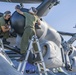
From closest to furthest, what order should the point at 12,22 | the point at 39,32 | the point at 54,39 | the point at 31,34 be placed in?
1. the point at 31,34
2. the point at 12,22
3. the point at 39,32
4. the point at 54,39

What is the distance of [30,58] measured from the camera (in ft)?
21.8

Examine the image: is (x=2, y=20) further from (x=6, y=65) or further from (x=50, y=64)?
(x=6, y=65)

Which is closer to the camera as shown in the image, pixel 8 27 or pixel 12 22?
pixel 8 27

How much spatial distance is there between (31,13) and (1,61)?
3155 mm

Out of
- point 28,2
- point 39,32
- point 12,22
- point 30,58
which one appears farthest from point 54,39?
point 28,2

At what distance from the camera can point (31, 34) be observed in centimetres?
647

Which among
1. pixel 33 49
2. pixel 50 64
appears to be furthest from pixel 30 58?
pixel 50 64

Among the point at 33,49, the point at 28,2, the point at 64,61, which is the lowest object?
the point at 64,61

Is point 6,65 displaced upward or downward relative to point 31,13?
downward

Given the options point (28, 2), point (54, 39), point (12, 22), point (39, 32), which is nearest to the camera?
point (12, 22)

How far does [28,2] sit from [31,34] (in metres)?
5.76

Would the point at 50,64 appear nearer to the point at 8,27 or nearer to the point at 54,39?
the point at 54,39

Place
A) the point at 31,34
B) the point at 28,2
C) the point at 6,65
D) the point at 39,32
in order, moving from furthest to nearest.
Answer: the point at 28,2, the point at 39,32, the point at 31,34, the point at 6,65

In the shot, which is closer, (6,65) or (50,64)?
(6,65)
